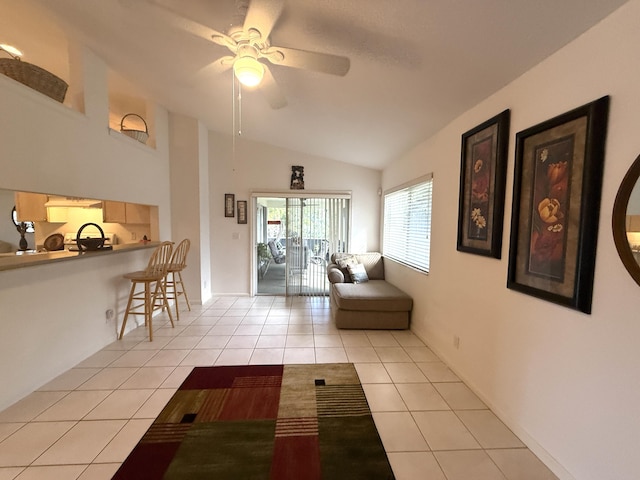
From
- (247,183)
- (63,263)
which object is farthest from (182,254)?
(247,183)

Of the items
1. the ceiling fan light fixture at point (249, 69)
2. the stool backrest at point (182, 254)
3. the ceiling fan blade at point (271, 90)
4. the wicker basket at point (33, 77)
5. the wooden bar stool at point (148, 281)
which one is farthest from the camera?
the stool backrest at point (182, 254)

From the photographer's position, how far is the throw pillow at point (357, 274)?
14.2 feet

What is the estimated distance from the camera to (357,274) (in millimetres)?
4359

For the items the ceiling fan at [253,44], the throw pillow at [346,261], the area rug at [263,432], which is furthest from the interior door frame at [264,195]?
the ceiling fan at [253,44]

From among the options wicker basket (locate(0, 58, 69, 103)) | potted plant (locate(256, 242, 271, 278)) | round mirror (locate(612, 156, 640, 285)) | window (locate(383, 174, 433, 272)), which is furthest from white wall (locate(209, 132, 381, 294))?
round mirror (locate(612, 156, 640, 285))

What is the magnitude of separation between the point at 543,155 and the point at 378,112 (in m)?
1.55

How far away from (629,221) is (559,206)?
1.12 feet

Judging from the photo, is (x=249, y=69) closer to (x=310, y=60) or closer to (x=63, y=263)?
(x=310, y=60)

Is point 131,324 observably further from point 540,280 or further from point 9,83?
point 540,280

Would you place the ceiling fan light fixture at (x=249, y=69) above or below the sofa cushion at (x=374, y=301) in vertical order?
above

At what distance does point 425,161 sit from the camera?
3.32m

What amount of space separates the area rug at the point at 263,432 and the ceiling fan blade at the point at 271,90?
2320mm

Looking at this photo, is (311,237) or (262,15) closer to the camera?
(262,15)

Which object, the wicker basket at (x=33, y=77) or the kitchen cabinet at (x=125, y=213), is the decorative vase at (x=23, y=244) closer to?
the kitchen cabinet at (x=125, y=213)
